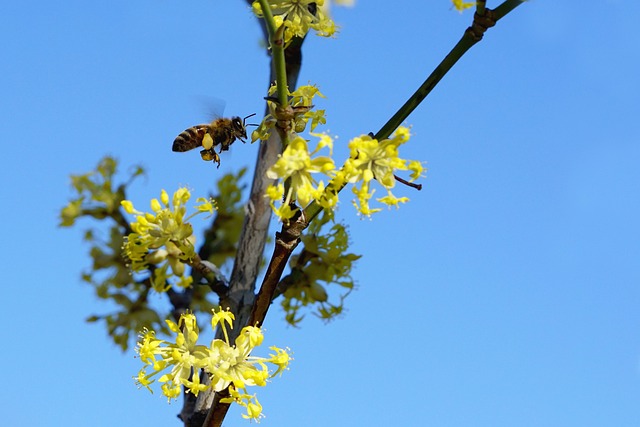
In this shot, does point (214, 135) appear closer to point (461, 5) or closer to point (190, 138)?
point (190, 138)

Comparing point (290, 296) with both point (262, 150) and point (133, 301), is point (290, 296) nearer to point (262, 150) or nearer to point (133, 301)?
point (262, 150)

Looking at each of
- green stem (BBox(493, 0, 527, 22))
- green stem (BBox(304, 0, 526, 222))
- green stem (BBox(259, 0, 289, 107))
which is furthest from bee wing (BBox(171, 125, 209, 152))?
green stem (BBox(493, 0, 527, 22))

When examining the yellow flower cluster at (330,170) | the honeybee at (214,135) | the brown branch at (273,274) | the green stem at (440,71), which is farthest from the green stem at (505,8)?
the honeybee at (214,135)

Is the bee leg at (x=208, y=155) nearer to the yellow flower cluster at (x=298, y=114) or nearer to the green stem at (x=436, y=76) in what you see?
the yellow flower cluster at (x=298, y=114)

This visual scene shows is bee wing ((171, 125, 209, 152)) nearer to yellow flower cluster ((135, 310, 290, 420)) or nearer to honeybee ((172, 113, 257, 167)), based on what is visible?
honeybee ((172, 113, 257, 167))

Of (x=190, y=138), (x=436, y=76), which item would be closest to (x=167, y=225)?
(x=190, y=138)

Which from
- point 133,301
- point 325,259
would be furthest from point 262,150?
point 133,301

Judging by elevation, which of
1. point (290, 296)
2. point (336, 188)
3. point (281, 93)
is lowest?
point (336, 188)

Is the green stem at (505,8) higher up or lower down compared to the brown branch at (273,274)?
higher up
